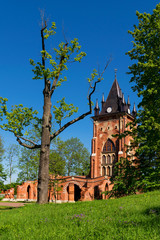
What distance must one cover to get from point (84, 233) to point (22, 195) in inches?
1448

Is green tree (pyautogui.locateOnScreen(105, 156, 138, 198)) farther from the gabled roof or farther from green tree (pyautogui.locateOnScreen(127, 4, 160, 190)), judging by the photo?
the gabled roof

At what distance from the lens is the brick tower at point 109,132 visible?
136 ft

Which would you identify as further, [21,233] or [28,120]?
[28,120]

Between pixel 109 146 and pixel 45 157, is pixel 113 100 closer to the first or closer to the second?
pixel 109 146

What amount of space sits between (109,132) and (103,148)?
9.41 feet

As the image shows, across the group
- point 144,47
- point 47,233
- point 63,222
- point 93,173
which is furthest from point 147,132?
point 93,173

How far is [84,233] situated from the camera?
5059 millimetres

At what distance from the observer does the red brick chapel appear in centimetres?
3947

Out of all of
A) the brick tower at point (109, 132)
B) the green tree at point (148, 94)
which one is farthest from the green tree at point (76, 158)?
the green tree at point (148, 94)

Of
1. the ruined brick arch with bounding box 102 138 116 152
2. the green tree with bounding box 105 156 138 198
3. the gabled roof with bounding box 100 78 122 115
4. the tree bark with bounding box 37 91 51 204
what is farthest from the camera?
the gabled roof with bounding box 100 78 122 115

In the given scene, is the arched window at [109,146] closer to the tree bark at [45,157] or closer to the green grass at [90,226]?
the tree bark at [45,157]

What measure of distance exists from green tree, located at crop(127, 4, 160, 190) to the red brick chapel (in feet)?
79.0

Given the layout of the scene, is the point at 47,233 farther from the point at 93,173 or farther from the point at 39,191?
the point at 93,173

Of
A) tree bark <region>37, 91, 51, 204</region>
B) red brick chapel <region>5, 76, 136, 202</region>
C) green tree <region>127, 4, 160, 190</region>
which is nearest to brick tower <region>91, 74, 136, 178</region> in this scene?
red brick chapel <region>5, 76, 136, 202</region>
